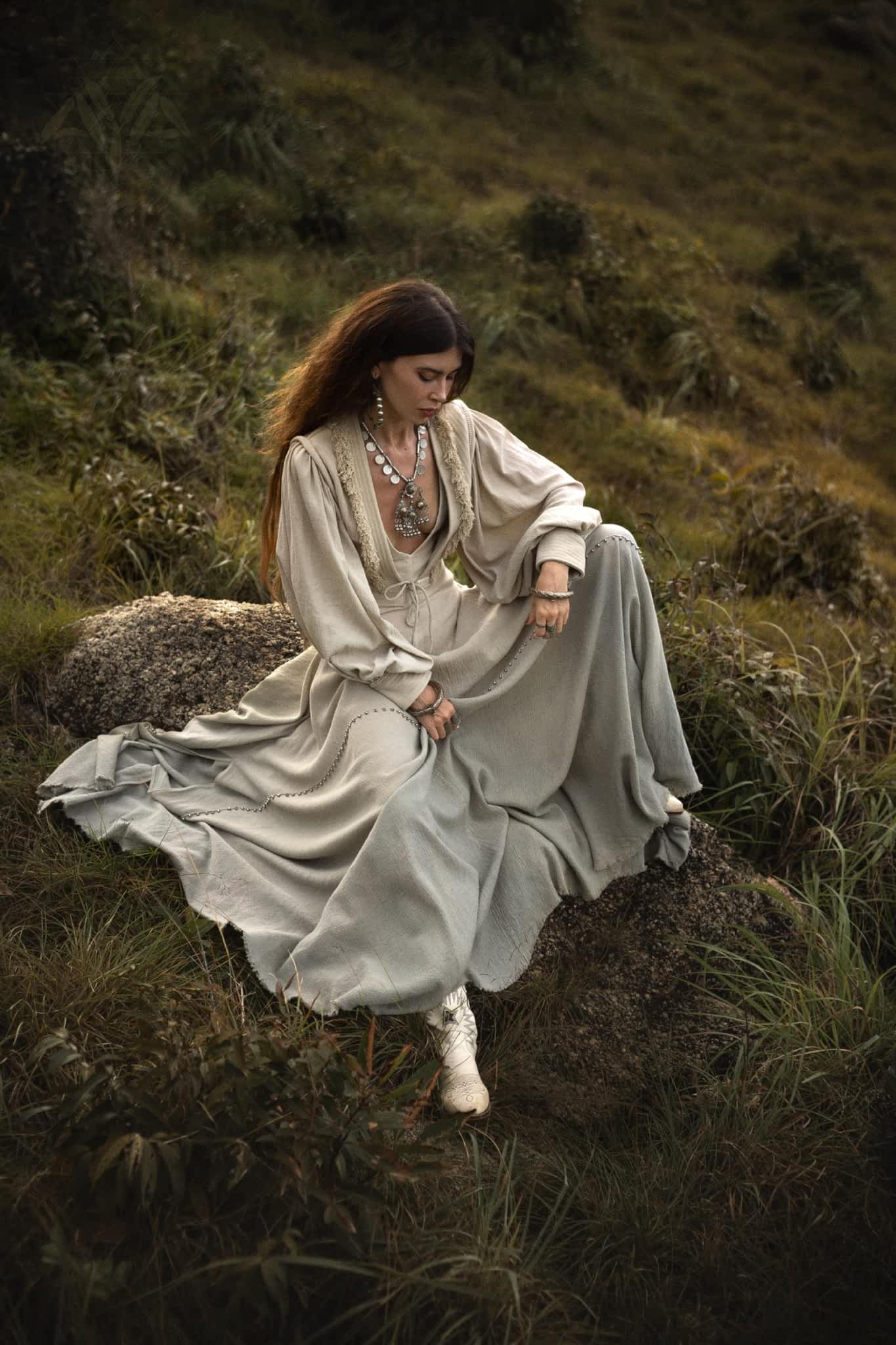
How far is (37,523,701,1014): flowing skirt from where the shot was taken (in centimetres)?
241

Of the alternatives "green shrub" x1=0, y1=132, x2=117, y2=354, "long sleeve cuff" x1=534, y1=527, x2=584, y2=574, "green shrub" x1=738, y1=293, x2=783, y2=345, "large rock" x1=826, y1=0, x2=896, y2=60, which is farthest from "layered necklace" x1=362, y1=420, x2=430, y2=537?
"large rock" x1=826, y1=0, x2=896, y2=60

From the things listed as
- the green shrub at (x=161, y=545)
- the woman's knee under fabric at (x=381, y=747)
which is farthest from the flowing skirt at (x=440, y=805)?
the green shrub at (x=161, y=545)

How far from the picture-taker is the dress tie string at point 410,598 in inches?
112

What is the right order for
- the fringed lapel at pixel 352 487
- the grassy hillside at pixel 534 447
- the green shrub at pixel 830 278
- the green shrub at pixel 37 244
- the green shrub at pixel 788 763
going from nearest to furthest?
the grassy hillside at pixel 534 447 → the fringed lapel at pixel 352 487 → the green shrub at pixel 788 763 → the green shrub at pixel 37 244 → the green shrub at pixel 830 278

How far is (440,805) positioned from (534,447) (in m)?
3.92

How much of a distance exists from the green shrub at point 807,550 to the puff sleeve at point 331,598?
2.63 m

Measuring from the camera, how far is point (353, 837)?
2.51 m

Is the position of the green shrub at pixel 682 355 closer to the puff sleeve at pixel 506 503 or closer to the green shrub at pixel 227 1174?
the puff sleeve at pixel 506 503

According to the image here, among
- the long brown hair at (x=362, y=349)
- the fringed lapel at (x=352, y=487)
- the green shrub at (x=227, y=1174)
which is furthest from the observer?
the fringed lapel at (x=352, y=487)

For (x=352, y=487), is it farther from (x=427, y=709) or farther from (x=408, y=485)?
(x=427, y=709)

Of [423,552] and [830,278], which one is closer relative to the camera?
[423,552]

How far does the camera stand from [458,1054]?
239cm

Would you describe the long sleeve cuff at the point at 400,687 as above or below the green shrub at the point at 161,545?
above

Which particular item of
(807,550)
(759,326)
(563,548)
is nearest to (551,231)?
(759,326)
